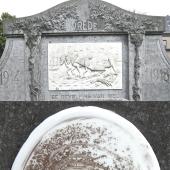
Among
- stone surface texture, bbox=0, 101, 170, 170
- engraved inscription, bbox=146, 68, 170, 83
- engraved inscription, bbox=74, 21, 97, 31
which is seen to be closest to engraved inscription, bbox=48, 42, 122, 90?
engraved inscription, bbox=74, 21, 97, 31

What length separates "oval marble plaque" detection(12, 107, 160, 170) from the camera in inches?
71.5

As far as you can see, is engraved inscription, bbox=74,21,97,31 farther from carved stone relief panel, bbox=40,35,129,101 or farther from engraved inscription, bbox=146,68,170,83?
engraved inscription, bbox=146,68,170,83

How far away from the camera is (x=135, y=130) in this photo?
185 centimetres

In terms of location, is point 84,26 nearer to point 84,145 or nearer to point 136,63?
point 136,63

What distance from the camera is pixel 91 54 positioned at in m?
9.94

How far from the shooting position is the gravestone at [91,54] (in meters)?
9.87

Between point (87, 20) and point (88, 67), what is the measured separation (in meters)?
0.95

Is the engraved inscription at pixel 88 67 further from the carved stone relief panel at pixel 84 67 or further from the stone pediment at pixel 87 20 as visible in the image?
the stone pediment at pixel 87 20

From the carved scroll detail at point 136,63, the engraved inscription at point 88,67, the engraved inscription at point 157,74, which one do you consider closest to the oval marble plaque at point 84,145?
the carved scroll detail at point 136,63

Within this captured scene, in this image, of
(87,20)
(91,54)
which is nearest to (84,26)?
(87,20)

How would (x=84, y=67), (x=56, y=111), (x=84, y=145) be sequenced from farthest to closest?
(x=84, y=67) → (x=56, y=111) → (x=84, y=145)

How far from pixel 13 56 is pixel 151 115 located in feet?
27.6

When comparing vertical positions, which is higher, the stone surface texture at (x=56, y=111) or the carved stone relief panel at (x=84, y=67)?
the carved stone relief panel at (x=84, y=67)

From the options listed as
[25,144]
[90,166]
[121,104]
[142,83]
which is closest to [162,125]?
[121,104]
